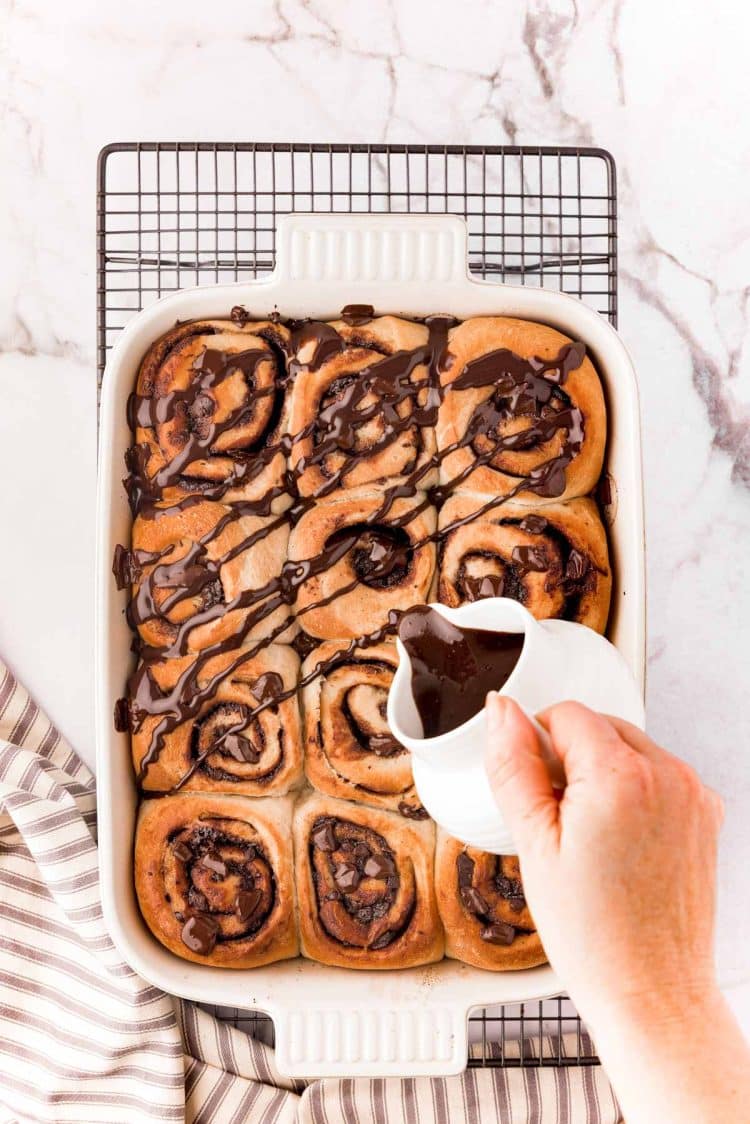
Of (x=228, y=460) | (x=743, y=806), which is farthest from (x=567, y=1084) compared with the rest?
(x=228, y=460)

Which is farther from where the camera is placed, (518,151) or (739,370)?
(739,370)

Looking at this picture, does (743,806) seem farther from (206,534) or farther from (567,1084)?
(206,534)

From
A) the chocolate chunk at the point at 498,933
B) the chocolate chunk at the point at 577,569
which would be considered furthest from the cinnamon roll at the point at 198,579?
the chocolate chunk at the point at 498,933

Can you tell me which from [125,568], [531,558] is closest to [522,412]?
[531,558]

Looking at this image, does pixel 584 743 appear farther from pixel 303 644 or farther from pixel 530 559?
pixel 303 644

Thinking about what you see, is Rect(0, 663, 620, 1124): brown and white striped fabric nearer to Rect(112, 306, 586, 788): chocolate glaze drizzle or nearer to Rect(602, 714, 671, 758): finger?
Rect(112, 306, 586, 788): chocolate glaze drizzle

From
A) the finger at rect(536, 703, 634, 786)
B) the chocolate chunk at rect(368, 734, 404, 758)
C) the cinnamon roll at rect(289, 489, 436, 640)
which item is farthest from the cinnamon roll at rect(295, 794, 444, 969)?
the finger at rect(536, 703, 634, 786)

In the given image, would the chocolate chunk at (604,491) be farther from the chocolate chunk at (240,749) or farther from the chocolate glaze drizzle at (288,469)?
the chocolate chunk at (240,749)
